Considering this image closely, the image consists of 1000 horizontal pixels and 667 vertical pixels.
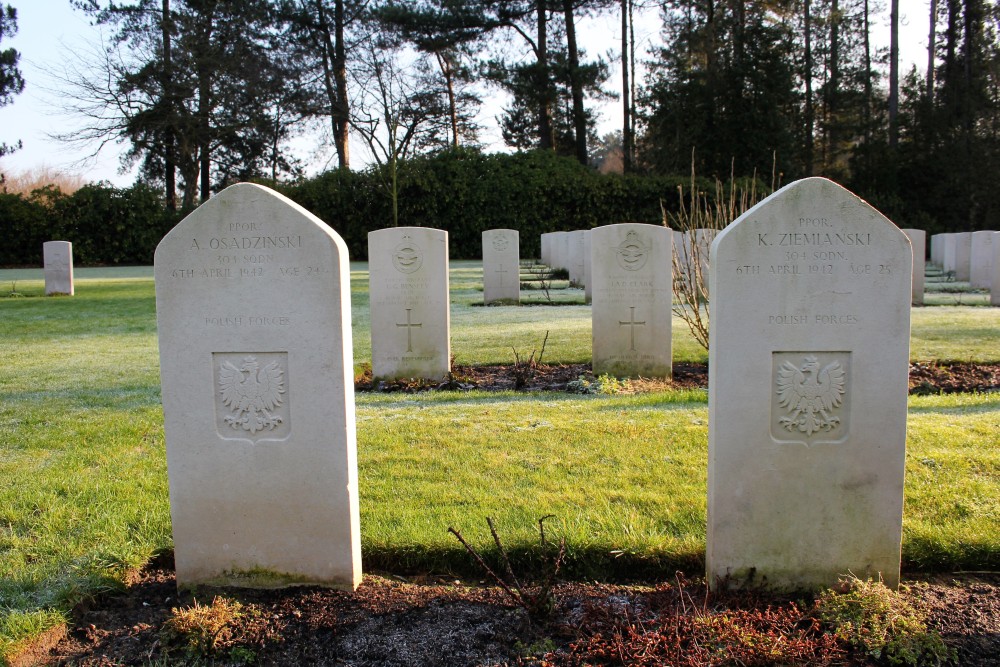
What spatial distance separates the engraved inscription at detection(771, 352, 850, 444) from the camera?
281 cm

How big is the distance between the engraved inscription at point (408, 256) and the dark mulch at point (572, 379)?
1.20 meters

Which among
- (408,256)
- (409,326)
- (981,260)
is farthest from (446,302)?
(981,260)

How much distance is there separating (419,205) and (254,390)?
24.9 m

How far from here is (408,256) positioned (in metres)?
7.67

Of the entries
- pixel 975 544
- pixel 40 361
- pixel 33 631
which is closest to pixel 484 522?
pixel 33 631

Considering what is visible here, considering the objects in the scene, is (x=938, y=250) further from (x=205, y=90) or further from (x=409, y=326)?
(x=205, y=90)

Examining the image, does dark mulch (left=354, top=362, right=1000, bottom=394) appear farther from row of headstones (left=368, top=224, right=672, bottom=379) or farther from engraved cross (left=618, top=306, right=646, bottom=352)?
engraved cross (left=618, top=306, right=646, bottom=352)

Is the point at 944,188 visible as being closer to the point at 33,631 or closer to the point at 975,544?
the point at 975,544

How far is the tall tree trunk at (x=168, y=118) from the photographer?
26.5 meters

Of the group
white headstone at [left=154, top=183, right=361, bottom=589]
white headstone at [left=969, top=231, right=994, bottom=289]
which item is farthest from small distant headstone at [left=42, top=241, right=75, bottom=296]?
white headstone at [left=969, top=231, right=994, bottom=289]

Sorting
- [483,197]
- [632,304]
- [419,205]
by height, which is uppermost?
[483,197]

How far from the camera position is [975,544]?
10.5ft

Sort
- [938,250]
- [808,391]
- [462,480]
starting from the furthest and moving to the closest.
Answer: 1. [938,250]
2. [462,480]
3. [808,391]

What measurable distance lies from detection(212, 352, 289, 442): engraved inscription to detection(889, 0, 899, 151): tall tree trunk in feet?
105
